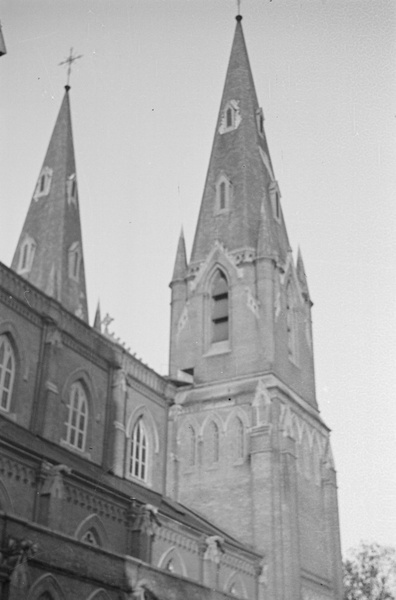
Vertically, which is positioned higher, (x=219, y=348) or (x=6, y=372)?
(x=219, y=348)

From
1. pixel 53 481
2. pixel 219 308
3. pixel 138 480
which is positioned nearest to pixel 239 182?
pixel 219 308

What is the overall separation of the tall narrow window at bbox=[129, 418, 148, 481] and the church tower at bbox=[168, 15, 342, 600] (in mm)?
3836

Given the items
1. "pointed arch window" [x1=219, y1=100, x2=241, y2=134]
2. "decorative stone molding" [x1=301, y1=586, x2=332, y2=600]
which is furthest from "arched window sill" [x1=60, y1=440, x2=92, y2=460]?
"pointed arch window" [x1=219, y1=100, x2=241, y2=134]

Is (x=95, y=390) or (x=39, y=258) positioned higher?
(x=39, y=258)

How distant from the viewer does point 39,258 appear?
134ft

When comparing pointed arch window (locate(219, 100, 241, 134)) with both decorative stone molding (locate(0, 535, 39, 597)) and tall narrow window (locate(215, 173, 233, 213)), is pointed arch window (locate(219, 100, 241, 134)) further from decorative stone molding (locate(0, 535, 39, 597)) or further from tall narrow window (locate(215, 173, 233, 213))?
decorative stone molding (locate(0, 535, 39, 597))

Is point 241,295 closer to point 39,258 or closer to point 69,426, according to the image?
point 39,258

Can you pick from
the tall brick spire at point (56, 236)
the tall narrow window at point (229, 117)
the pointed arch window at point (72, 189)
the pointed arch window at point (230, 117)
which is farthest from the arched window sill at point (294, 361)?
the pointed arch window at point (72, 189)

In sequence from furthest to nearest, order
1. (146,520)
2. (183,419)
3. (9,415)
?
(183,419)
(146,520)
(9,415)

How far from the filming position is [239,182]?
42.0m

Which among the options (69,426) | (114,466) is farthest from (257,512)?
(69,426)

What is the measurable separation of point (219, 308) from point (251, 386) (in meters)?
5.02

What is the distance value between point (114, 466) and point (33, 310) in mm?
6328

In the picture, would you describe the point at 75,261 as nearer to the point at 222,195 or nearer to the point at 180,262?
the point at 180,262
